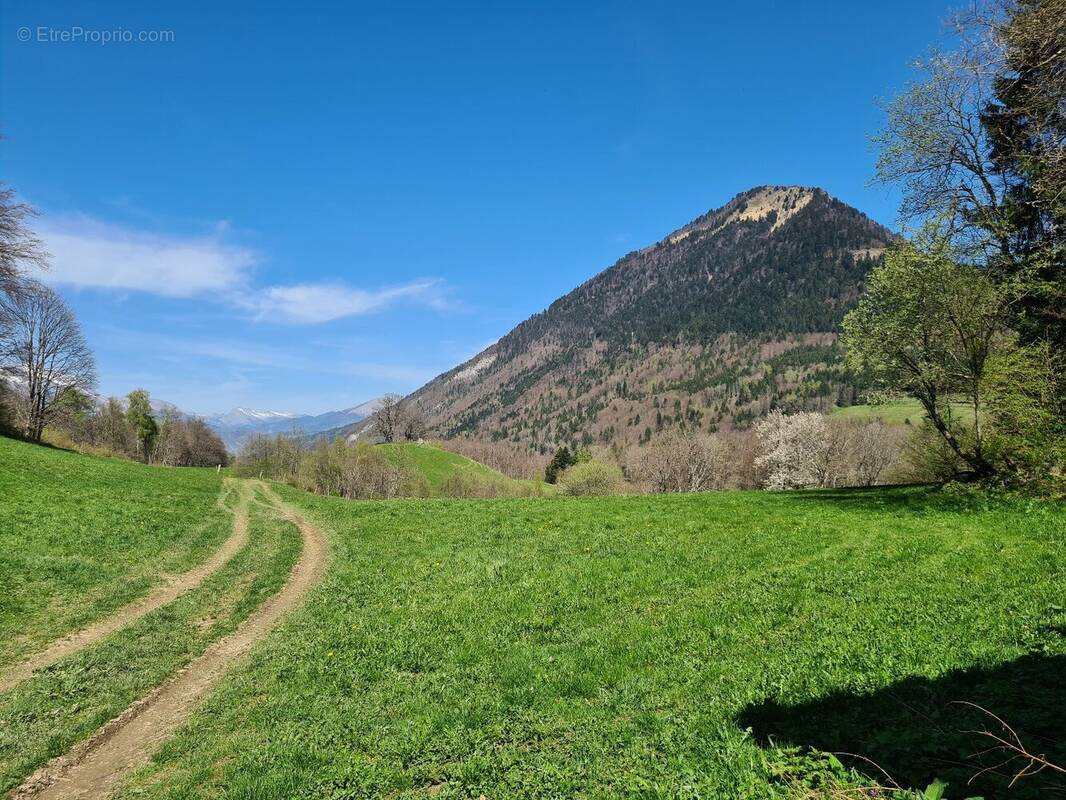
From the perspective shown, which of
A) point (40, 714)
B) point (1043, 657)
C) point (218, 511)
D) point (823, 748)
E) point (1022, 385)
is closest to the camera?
point (823, 748)

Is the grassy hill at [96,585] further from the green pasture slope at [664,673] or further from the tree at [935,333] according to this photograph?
the tree at [935,333]

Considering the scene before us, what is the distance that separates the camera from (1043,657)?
26.1 feet

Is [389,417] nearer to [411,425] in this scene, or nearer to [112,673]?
[411,425]

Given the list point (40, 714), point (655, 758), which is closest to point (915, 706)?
point (655, 758)

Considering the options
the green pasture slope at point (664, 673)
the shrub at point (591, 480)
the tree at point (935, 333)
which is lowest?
the shrub at point (591, 480)

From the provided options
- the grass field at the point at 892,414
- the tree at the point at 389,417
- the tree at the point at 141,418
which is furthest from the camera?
the tree at the point at 389,417

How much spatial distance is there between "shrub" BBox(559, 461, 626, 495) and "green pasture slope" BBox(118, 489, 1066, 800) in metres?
68.8

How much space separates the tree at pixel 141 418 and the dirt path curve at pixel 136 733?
123907 millimetres

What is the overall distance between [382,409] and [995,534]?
121 m

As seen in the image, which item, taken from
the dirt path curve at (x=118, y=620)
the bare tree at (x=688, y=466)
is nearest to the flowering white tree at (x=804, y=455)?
the bare tree at (x=688, y=466)

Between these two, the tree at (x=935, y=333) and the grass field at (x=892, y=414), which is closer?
the tree at (x=935, y=333)

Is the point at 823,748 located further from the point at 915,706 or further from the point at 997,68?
the point at 997,68

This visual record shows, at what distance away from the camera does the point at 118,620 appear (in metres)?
15.7

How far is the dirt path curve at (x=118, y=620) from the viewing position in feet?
40.5
